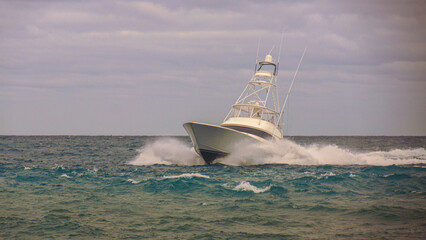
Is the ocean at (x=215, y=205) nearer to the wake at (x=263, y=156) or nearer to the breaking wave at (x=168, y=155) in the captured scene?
the wake at (x=263, y=156)

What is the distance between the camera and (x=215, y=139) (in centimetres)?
2681

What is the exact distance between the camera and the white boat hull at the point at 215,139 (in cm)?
2639

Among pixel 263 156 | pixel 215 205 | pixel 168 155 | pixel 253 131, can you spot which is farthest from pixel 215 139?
pixel 215 205

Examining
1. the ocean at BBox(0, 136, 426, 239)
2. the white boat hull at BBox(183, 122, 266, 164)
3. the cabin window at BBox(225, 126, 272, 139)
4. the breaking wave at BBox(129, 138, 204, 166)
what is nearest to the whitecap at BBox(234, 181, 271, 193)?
the ocean at BBox(0, 136, 426, 239)

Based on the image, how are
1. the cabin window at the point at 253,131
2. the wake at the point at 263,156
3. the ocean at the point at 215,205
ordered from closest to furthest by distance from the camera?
the ocean at the point at 215,205 → the wake at the point at 263,156 → the cabin window at the point at 253,131

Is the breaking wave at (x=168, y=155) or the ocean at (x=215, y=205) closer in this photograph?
the ocean at (x=215, y=205)

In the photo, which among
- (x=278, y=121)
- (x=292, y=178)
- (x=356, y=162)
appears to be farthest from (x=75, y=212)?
(x=356, y=162)

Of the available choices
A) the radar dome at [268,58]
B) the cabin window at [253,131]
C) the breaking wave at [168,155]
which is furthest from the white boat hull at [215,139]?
the radar dome at [268,58]

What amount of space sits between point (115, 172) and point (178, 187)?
7814 millimetres

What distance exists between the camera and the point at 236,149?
27.2m

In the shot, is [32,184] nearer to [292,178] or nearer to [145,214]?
[145,214]

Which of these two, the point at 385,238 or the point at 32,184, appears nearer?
the point at 385,238

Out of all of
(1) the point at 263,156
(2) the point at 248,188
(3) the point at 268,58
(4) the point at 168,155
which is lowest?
(2) the point at 248,188

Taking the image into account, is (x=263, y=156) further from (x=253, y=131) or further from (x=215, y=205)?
(x=215, y=205)
